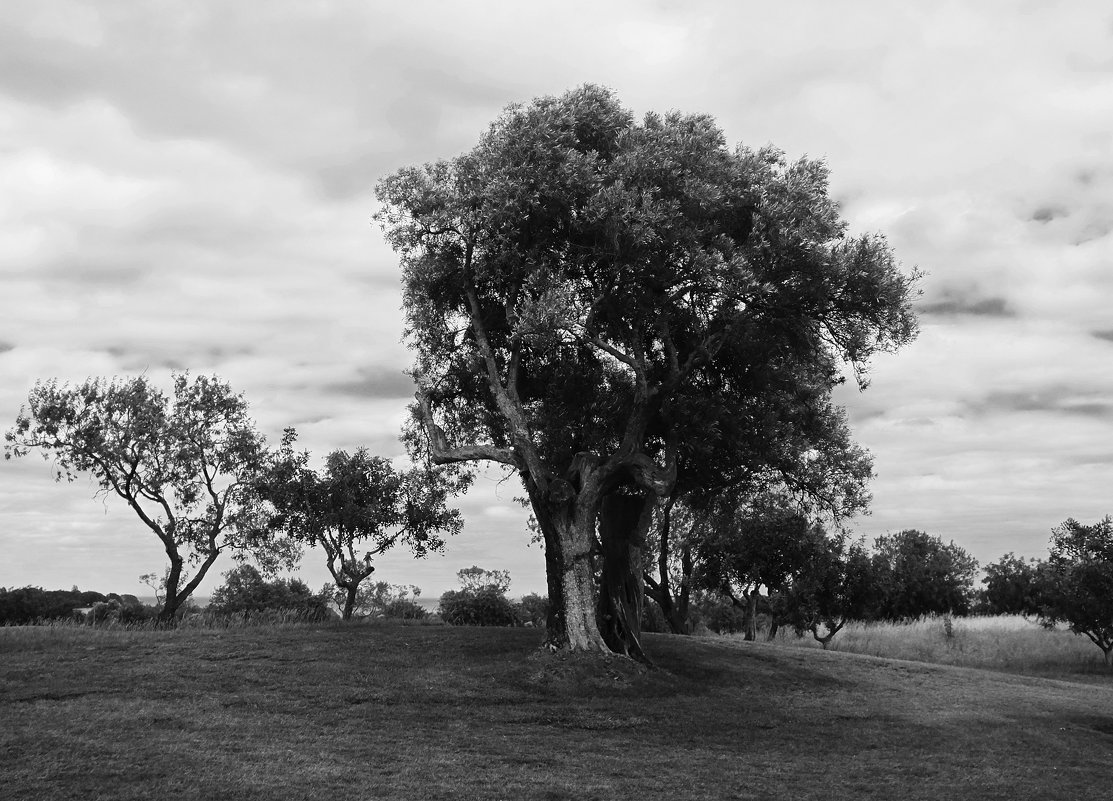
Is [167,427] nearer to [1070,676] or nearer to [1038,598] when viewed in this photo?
[1070,676]

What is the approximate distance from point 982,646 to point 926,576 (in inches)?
799

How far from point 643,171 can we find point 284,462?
24.2m

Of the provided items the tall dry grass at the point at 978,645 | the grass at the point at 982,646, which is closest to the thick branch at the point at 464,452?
the grass at the point at 982,646

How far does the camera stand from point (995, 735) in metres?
22.3

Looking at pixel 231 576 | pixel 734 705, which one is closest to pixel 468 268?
pixel 734 705

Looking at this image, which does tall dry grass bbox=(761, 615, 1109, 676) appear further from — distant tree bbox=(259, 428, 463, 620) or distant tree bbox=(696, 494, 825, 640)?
distant tree bbox=(259, 428, 463, 620)

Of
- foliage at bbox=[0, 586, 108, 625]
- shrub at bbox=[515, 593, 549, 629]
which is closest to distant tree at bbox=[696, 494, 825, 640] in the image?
shrub at bbox=[515, 593, 549, 629]

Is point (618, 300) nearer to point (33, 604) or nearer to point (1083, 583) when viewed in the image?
point (1083, 583)

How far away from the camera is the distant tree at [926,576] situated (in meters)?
68.8

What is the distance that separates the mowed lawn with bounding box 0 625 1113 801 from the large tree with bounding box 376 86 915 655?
4.02m

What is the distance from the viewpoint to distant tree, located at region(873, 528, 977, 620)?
6875 centimetres

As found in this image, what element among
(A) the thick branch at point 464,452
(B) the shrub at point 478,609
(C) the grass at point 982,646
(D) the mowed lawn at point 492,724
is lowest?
(C) the grass at point 982,646

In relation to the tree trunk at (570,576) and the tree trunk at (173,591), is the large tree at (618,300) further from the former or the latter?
the tree trunk at (173,591)

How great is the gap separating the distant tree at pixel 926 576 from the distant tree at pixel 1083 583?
1361cm
